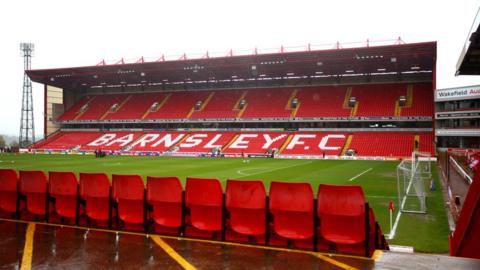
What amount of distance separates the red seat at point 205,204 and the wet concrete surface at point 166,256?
0.39 metres

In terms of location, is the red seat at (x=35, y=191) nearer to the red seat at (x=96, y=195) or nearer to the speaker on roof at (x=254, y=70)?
the red seat at (x=96, y=195)

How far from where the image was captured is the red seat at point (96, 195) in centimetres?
781

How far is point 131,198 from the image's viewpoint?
757 cm

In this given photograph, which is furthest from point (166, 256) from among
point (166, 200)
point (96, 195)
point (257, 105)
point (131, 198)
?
point (257, 105)

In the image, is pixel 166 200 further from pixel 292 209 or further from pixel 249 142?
pixel 249 142

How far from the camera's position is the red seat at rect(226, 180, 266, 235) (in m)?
6.66

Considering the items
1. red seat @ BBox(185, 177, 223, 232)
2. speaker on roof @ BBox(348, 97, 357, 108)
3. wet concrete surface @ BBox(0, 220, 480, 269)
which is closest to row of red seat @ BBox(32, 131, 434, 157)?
speaker on roof @ BBox(348, 97, 357, 108)

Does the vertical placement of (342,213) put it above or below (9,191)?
above

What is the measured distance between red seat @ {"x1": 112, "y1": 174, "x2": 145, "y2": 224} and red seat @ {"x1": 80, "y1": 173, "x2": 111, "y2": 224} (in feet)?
1.01

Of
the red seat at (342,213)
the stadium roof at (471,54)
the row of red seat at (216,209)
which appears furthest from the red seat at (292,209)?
the stadium roof at (471,54)

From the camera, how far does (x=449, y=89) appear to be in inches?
1770

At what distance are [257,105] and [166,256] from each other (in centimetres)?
5070

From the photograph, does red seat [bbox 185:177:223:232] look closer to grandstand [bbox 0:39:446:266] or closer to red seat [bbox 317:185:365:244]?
red seat [bbox 317:185:365:244]

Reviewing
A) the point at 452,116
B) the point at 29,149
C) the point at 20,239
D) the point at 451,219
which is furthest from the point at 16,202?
the point at 29,149
